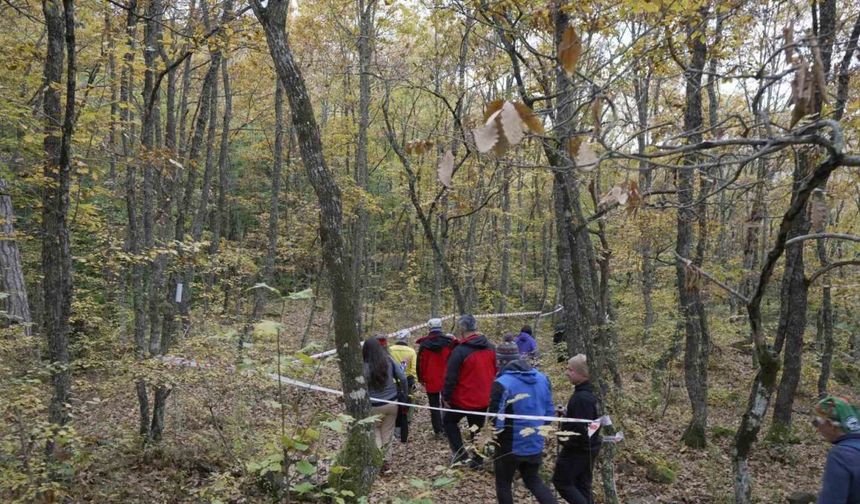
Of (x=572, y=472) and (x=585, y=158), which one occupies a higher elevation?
(x=585, y=158)

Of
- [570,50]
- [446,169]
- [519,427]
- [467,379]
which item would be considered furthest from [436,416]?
[570,50]

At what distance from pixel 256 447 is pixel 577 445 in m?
3.53

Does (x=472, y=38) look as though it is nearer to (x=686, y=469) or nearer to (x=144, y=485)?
(x=686, y=469)

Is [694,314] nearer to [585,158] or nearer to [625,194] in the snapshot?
[625,194]

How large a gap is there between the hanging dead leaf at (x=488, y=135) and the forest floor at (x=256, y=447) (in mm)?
2360

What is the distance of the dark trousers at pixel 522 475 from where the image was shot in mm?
5148

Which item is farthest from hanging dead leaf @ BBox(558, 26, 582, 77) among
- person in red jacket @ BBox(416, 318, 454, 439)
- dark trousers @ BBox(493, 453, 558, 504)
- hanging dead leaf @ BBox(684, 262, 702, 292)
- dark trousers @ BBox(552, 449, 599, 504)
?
person in red jacket @ BBox(416, 318, 454, 439)

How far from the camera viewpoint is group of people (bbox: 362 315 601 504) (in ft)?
16.8

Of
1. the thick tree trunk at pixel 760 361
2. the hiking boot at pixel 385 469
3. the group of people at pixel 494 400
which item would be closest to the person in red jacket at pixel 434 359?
the group of people at pixel 494 400

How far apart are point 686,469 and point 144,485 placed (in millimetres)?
7627

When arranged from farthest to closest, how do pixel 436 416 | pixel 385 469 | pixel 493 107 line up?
pixel 436 416, pixel 385 469, pixel 493 107

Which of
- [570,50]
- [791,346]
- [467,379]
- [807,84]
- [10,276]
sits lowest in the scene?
[791,346]

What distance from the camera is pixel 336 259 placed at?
4.65 m

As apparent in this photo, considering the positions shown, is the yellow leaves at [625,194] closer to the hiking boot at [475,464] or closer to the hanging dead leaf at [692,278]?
the hanging dead leaf at [692,278]
